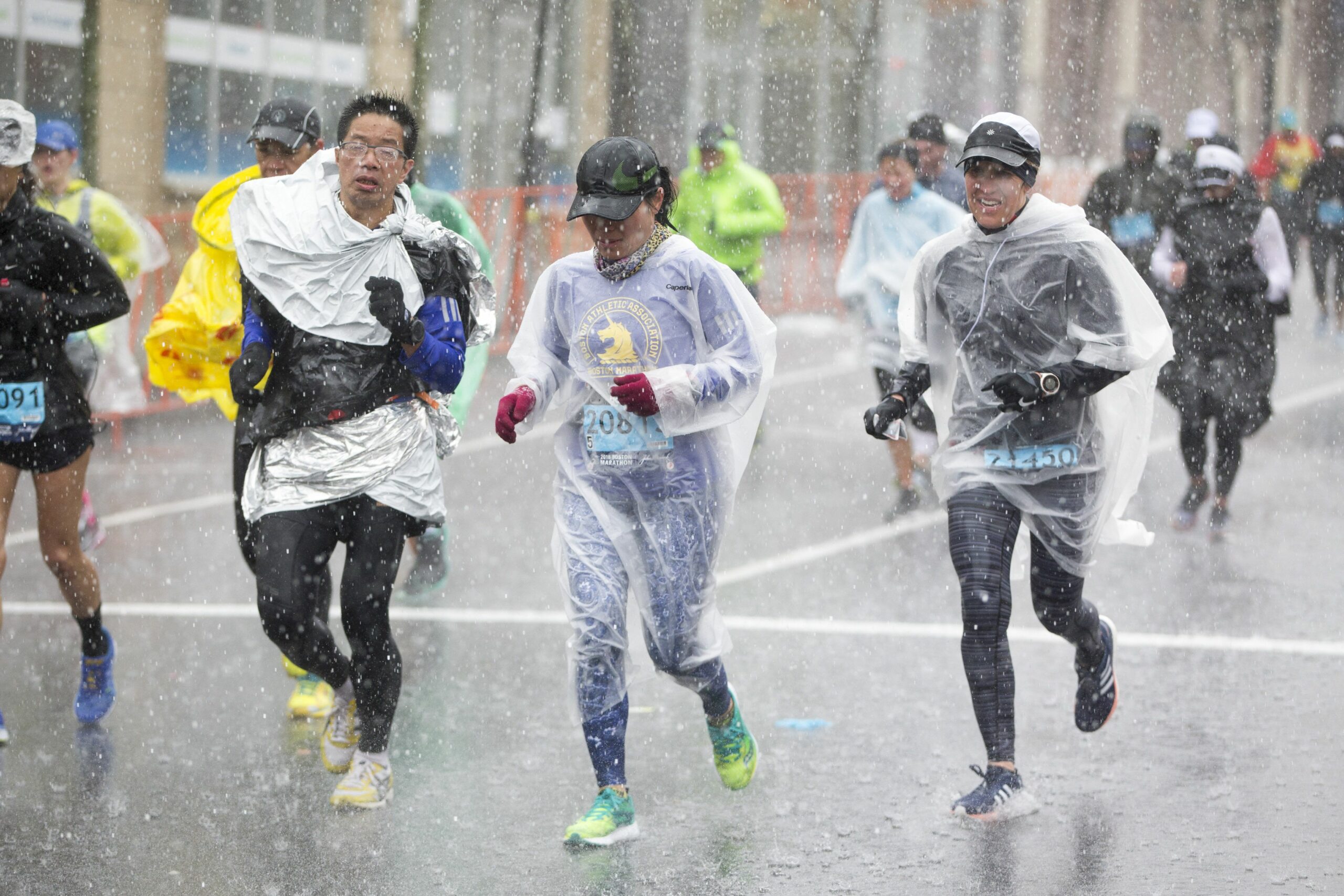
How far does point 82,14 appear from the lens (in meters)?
17.0

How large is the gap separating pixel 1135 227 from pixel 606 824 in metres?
7.16

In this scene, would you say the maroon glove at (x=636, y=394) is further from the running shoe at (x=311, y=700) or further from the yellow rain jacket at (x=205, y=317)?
the running shoe at (x=311, y=700)

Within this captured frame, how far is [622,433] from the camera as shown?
5074mm

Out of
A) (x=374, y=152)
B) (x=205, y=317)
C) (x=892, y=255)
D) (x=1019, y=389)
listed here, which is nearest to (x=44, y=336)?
(x=205, y=317)

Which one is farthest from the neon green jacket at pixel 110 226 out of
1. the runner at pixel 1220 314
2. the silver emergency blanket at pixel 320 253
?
the runner at pixel 1220 314

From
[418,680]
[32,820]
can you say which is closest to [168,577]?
[418,680]

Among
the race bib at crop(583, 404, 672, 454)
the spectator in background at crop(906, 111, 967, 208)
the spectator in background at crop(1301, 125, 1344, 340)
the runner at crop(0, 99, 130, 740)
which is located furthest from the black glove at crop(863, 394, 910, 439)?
the spectator in background at crop(1301, 125, 1344, 340)

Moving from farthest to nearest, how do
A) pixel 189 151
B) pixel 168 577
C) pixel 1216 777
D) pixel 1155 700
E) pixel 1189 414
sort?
pixel 189 151, pixel 1189 414, pixel 168 577, pixel 1155 700, pixel 1216 777

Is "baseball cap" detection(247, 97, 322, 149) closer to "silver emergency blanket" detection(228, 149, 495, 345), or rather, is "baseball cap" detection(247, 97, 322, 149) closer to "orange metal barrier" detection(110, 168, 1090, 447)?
"silver emergency blanket" detection(228, 149, 495, 345)

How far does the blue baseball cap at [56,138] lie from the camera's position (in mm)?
8234

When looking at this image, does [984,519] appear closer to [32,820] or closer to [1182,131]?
[32,820]

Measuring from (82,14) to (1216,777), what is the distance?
14.4 meters

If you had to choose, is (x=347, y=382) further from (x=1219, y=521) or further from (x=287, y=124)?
(x=1219, y=521)

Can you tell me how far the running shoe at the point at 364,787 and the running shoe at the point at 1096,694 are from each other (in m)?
2.11
